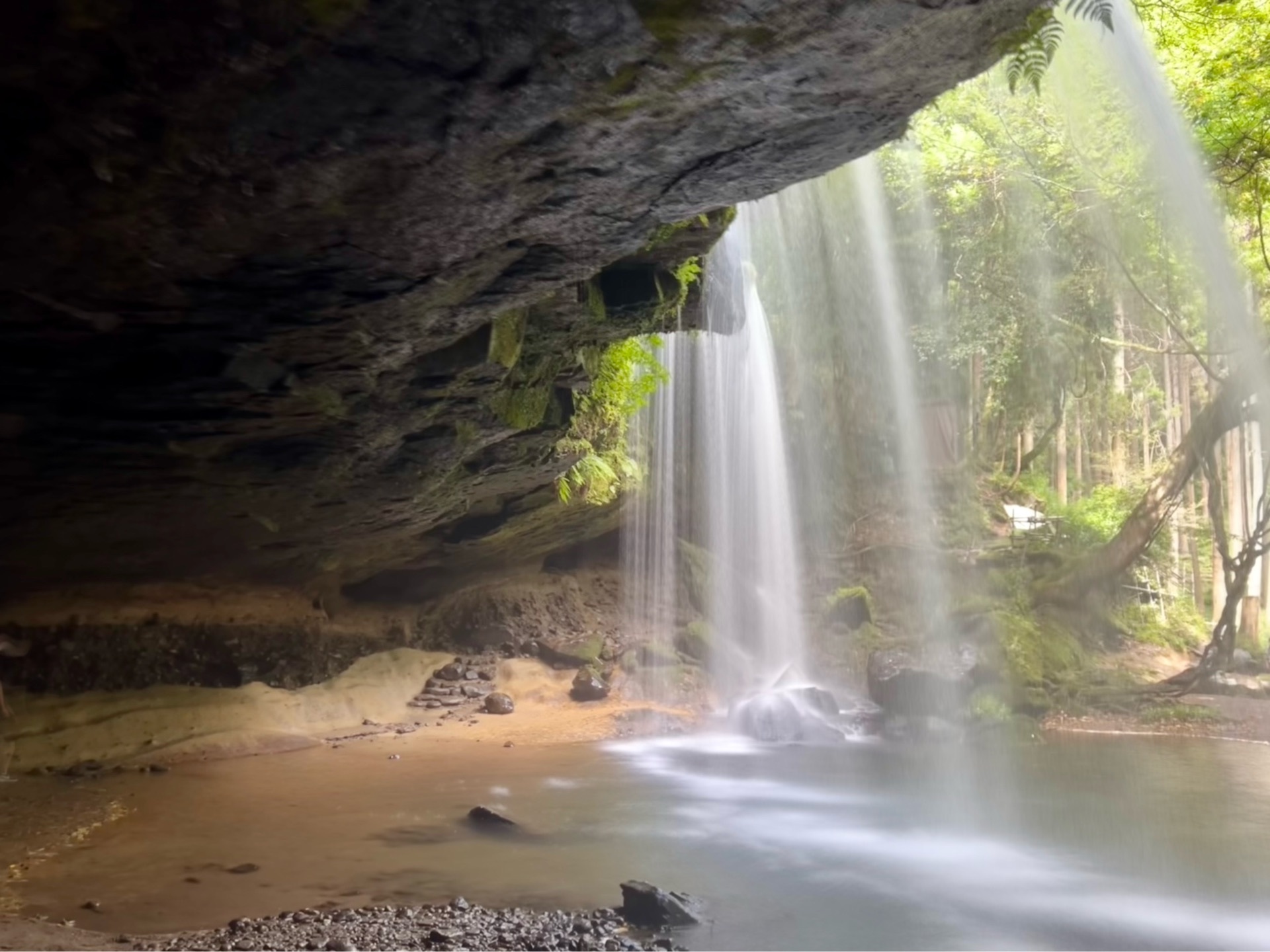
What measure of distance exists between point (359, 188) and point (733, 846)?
6.37m

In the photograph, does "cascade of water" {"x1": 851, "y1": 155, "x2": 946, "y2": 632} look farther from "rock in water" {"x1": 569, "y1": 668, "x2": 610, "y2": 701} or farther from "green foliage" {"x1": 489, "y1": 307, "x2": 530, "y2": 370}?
"green foliage" {"x1": 489, "y1": 307, "x2": 530, "y2": 370}

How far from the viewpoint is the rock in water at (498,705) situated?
15.7 metres

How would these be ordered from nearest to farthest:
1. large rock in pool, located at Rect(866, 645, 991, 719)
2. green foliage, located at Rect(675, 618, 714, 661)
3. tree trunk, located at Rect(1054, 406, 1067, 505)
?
1. large rock in pool, located at Rect(866, 645, 991, 719)
2. green foliage, located at Rect(675, 618, 714, 661)
3. tree trunk, located at Rect(1054, 406, 1067, 505)

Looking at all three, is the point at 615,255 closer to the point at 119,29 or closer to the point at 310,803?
the point at 119,29

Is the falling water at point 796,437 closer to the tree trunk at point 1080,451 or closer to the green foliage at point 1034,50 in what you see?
the tree trunk at point 1080,451

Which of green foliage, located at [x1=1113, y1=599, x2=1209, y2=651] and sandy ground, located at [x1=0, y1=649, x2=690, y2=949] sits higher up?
green foliage, located at [x1=1113, y1=599, x2=1209, y2=651]

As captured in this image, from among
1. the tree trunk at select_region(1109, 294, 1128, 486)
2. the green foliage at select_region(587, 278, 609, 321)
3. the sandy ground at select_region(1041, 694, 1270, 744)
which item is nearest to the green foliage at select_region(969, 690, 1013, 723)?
the sandy ground at select_region(1041, 694, 1270, 744)

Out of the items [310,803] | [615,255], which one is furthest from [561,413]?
[310,803]

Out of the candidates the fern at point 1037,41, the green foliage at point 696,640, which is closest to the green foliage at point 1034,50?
the fern at point 1037,41

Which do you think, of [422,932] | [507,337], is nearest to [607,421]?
[507,337]

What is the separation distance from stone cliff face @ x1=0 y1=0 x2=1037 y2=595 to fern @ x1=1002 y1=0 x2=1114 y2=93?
0.55 feet

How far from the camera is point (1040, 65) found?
4.14 m

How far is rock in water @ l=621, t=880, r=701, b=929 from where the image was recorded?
5754mm

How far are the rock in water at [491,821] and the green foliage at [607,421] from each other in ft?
12.4
